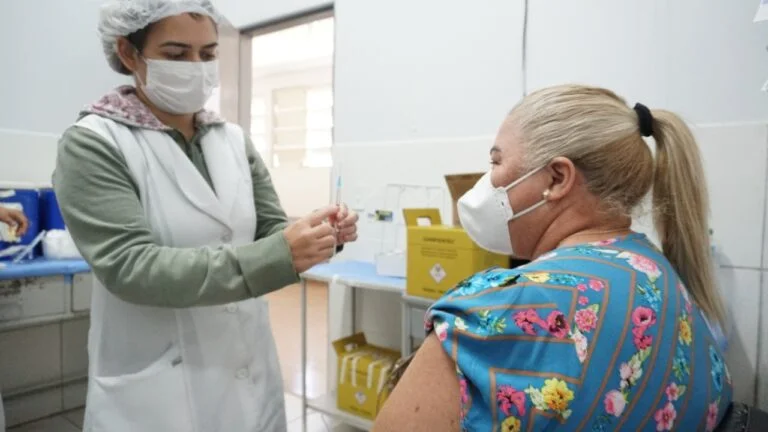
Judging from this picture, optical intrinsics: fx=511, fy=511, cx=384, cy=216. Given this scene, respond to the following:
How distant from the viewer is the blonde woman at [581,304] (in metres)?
0.62

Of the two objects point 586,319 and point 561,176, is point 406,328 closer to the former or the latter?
point 561,176

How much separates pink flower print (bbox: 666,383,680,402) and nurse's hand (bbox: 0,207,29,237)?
101 inches

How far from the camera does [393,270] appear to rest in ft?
7.06

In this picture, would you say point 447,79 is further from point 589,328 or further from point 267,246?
point 589,328

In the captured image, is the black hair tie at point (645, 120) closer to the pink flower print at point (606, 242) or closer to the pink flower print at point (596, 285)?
the pink flower print at point (606, 242)

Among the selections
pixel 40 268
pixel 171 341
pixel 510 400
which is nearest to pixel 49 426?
pixel 40 268

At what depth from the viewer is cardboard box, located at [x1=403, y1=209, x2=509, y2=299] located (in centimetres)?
169

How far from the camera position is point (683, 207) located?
86 cm

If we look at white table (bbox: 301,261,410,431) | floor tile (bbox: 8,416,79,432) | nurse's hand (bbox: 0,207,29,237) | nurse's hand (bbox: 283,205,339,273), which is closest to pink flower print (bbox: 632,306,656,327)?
nurse's hand (bbox: 283,205,339,273)

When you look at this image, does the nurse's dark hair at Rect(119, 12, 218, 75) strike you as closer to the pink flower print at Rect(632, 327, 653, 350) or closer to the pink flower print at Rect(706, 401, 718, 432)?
the pink flower print at Rect(632, 327, 653, 350)

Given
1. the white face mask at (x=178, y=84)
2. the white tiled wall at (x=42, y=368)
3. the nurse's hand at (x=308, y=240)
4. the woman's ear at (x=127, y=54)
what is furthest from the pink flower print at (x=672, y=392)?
the white tiled wall at (x=42, y=368)

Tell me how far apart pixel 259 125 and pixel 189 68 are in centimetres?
585

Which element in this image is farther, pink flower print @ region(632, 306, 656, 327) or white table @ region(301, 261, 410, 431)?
white table @ region(301, 261, 410, 431)

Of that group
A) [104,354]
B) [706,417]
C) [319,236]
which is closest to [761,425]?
[706,417]
